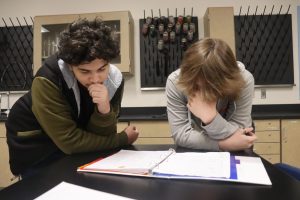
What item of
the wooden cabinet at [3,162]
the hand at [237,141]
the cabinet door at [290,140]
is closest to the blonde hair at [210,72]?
the hand at [237,141]

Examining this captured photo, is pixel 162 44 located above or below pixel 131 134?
above

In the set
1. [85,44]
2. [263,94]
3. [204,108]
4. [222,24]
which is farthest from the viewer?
[263,94]

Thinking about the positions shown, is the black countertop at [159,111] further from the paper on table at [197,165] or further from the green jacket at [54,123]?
the paper on table at [197,165]

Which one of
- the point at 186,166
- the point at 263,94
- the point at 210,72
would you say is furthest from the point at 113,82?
the point at 263,94

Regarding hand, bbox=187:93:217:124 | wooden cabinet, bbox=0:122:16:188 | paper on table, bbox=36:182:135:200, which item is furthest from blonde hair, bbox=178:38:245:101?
wooden cabinet, bbox=0:122:16:188

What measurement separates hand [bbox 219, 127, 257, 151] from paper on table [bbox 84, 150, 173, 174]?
214 millimetres

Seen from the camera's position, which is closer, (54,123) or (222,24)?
(54,123)

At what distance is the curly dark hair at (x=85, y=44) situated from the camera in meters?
0.96

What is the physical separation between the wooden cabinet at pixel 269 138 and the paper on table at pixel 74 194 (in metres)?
2.22

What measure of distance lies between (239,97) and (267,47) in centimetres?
212

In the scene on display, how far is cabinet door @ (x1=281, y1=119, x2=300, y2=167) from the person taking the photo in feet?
8.42

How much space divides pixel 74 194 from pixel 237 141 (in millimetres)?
633

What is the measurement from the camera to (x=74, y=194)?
0.62 metres

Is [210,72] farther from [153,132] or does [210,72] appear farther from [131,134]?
[153,132]
